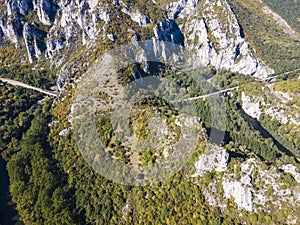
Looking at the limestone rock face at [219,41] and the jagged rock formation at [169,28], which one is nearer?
the jagged rock formation at [169,28]

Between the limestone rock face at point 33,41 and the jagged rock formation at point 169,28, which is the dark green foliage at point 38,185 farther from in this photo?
the limestone rock face at point 33,41

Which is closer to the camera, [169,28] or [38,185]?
[38,185]

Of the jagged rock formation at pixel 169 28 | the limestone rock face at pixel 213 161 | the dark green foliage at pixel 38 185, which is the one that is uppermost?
the jagged rock formation at pixel 169 28

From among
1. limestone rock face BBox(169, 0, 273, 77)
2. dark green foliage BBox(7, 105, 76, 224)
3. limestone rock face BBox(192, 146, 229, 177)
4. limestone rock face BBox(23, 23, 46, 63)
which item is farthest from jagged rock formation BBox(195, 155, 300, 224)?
limestone rock face BBox(23, 23, 46, 63)

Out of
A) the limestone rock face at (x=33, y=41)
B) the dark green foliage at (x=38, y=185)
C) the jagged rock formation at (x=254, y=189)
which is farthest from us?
the limestone rock face at (x=33, y=41)

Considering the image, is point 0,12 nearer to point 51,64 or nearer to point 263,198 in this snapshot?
point 51,64

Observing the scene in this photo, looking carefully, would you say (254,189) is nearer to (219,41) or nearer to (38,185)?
(38,185)

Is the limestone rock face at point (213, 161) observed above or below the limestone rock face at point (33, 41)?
below

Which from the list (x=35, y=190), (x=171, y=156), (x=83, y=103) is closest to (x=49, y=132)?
(x=83, y=103)

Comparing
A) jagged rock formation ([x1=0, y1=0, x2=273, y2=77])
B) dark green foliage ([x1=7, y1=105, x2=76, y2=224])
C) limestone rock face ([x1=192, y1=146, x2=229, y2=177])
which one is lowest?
dark green foliage ([x1=7, y1=105, x2=76, y2=224])

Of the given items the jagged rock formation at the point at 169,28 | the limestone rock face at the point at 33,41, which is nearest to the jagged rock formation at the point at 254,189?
the jagged rock formation at the point at 169,28

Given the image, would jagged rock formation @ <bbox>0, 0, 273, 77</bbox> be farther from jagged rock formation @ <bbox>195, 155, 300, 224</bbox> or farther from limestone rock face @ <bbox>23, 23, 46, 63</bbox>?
jagged rock formation @ <bbox>195, 155, 300, 224</bbox>

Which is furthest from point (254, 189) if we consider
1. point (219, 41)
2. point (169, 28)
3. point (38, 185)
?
point (169, 28)
